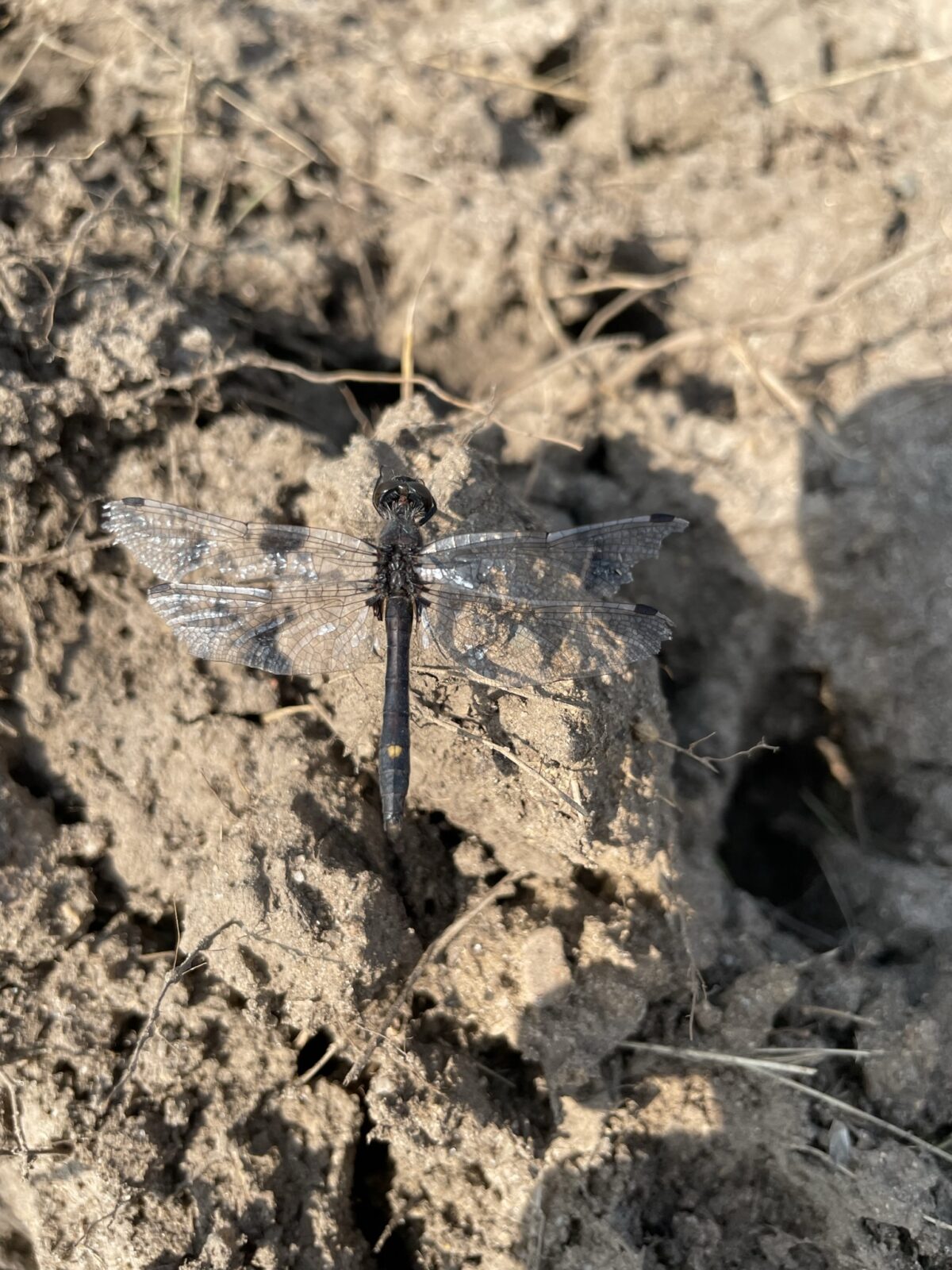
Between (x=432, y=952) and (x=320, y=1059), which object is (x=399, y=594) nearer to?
(x=432, y=952)

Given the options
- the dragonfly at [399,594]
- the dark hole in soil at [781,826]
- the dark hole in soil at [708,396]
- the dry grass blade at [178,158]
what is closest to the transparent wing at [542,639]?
the dragonfly at [399,594]

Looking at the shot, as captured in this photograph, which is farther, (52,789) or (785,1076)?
(52,789)

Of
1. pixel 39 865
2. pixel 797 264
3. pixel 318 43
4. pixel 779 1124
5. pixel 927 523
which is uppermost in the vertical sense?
pixel 318 43

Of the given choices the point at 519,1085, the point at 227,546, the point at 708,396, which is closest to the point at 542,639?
the point at 227,546

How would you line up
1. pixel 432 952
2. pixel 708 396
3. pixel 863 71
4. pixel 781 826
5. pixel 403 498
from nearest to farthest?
pixel 432 952 → pixel 403 498 → pixel 781 826 → pixel 708 396 → pixel 863 71

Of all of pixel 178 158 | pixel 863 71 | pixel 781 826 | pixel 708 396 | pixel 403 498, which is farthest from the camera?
pixel 863 71

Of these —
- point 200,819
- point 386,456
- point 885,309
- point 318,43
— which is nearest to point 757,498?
point 885,309

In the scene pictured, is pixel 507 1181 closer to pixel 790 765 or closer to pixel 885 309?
pixel 790 765

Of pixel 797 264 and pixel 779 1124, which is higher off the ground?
pixel 797 264
